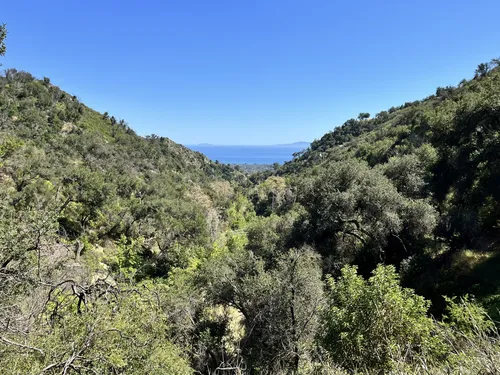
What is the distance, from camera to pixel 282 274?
1413 cm

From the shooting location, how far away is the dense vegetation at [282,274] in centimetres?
643

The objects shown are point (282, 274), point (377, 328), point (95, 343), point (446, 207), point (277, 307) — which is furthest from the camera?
point (446, 207)

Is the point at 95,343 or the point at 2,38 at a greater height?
the point at 2,38

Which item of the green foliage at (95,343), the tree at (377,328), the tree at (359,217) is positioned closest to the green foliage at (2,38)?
the green foliage at (95,343)

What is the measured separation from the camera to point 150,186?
178ft

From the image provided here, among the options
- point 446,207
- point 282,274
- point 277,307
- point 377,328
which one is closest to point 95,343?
point 377,328

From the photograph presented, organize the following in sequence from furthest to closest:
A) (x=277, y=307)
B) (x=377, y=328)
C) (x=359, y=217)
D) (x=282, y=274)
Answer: (x=359, y=217), (x=282, y=274), (x=277, y=307), (x=377, y=328)

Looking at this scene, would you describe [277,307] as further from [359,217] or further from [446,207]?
[446,207]

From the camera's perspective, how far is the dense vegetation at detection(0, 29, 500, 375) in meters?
6.43

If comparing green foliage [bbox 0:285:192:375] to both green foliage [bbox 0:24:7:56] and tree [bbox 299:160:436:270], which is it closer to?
green foliage [bbox 0:24:7:56]

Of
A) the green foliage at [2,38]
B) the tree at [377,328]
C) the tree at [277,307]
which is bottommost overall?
the tree at [277,307]

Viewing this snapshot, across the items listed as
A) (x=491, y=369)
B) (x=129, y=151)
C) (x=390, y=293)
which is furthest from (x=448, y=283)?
(x=129, y=151)

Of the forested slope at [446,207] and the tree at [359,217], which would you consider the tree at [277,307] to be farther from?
the forested slope at [446,207]

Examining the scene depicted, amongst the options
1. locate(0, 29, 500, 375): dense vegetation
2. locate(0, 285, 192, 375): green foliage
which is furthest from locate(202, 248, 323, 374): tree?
locate(0, 285, 192, 375): green foliage
